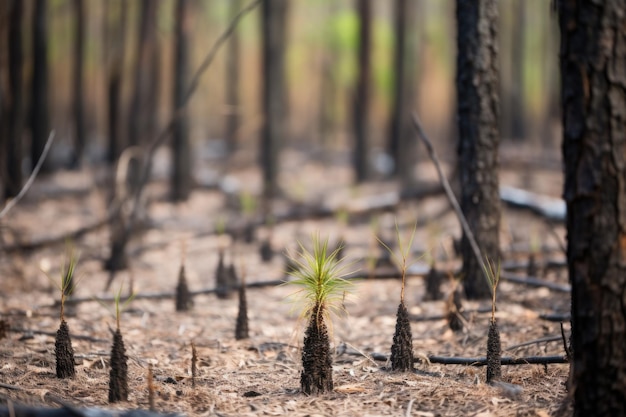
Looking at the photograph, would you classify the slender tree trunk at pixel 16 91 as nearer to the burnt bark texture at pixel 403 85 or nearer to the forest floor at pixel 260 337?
the forest floor at pixel 260 337

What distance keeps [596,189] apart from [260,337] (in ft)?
8.89

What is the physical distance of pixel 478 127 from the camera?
489cm

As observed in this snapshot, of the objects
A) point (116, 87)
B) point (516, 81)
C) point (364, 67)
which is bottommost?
point (116, 87)

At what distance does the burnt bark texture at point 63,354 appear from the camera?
3.40 meters

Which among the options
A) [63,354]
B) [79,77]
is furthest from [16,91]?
[63,354]

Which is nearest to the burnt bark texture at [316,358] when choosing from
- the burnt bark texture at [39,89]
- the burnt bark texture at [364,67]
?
the burnt bark texture at [39,89]

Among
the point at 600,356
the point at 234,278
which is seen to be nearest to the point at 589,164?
the point at 600,356

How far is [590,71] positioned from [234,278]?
162 inches

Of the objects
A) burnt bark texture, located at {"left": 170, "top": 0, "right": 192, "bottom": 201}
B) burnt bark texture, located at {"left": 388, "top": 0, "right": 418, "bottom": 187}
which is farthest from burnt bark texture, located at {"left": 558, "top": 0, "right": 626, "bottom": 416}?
burnt bark texture, located at {"left": 388, "top": 0, "right": 418, "bottom": 187}

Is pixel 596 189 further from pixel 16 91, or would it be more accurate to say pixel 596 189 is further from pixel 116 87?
pixel 116 87

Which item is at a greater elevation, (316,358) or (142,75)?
(142,75)

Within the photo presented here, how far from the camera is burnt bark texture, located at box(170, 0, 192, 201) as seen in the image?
36.3 ft

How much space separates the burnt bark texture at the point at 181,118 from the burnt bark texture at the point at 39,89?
2555mm

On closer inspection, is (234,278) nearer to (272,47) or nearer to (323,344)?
(323,344)
